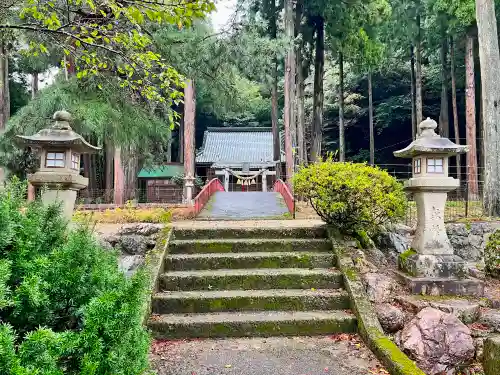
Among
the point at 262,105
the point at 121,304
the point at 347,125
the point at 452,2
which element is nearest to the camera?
the point at 121,304

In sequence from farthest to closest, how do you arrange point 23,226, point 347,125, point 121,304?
point 347,125
point 23,226
point 121,304

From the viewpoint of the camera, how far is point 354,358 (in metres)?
3.19

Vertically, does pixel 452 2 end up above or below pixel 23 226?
above

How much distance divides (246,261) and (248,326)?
104cm

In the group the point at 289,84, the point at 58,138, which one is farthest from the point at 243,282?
the point at 289,84

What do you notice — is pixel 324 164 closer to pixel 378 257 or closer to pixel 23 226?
pixel 378 257

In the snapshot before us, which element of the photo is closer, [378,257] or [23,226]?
[23,226]

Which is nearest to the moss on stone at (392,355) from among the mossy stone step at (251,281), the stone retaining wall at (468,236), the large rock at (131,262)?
the mossy stone step at (251,281)

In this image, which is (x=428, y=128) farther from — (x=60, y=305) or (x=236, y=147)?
(x=236, y=147)

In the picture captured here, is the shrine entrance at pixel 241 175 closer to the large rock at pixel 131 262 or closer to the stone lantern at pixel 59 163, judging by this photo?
the large rock at pixel 131 262

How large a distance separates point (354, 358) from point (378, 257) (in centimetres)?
225

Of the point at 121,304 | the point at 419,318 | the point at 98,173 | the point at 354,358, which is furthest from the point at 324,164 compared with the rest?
the point at 98,173

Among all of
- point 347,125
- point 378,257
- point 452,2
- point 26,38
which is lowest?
point 378,257

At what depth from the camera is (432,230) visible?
14.9ft
